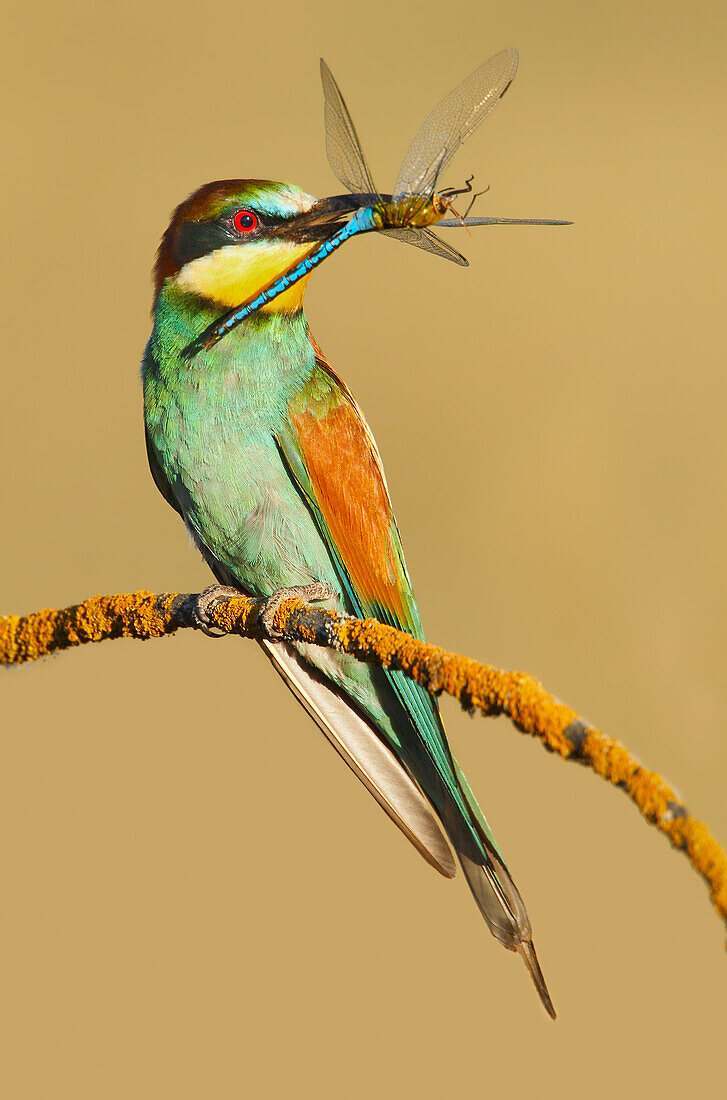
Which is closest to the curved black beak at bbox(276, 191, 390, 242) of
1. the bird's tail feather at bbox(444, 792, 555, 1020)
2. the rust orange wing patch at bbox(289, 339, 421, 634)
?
the rust orange wing patch at bbox(289, 339, 421, 634)

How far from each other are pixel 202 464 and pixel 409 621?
19.6 inches

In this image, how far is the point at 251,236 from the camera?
6.14 feet

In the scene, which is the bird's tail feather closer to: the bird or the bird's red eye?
the bird

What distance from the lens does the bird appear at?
1.80 meters

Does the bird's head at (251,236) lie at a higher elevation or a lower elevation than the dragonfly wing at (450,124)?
higher

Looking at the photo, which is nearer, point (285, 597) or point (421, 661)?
point (421, 661)

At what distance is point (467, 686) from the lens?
2.97ft

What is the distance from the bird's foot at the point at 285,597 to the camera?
1.50 m

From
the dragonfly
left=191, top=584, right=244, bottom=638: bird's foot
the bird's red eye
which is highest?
the bird's red eye

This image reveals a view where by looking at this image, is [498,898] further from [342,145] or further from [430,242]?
[342,145]

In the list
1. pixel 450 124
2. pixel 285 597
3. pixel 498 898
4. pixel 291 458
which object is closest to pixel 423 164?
pixel 450 124

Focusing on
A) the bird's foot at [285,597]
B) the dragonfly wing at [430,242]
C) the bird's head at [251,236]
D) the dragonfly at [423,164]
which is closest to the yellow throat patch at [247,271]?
the bird's head at [251,236]

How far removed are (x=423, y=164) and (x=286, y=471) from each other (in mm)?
574

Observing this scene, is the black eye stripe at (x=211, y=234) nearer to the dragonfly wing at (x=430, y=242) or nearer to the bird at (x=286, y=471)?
the bird at (x=286, y=471)
